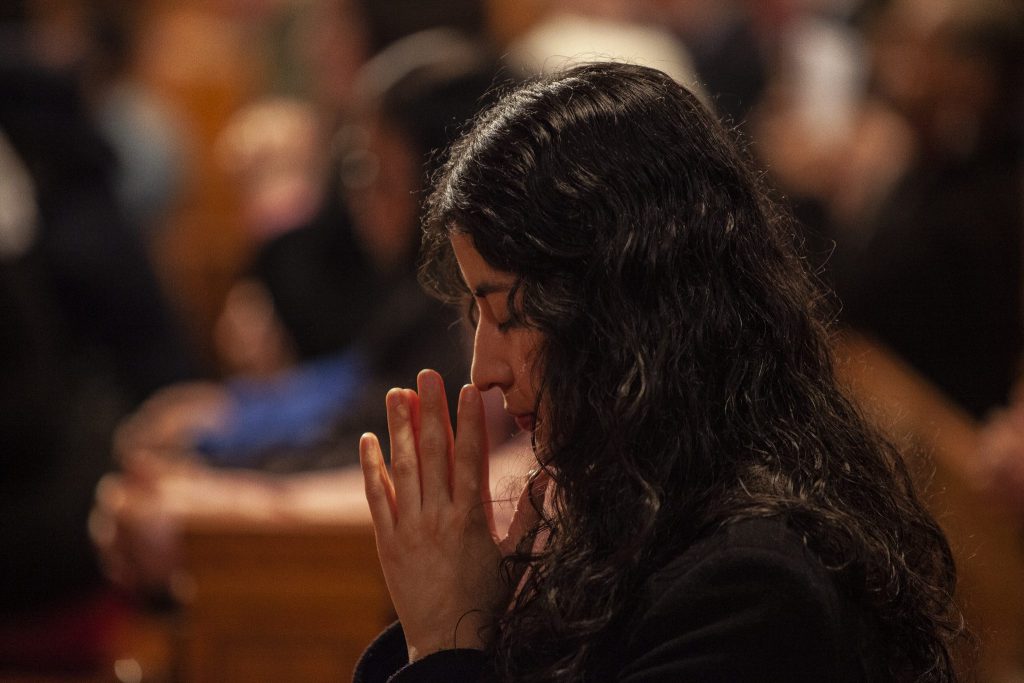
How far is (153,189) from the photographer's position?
193 inches

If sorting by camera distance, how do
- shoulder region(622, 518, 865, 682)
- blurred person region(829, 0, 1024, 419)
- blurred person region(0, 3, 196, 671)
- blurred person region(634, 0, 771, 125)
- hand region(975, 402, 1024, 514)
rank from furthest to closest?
blurred person region(634, 0, 771, 125), blurred person region(829, 0, 1024, 419), hand region(975, 402, 1024, 514), blurred person region(0, 3, 196, 671), shoulder region(622, 518, 865, 682)

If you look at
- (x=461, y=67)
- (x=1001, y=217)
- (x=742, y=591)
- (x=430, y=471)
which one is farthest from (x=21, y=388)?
(x=1001, y=217)

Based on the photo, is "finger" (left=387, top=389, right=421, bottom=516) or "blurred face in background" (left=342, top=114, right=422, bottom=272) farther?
"blurred face in background" (left=342, top=114, right=422, bottom=272)

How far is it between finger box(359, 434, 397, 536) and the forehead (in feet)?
0.68

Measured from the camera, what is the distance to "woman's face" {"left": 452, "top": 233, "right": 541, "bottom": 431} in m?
1.28

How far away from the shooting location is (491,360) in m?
1.31

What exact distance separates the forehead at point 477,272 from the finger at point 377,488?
21 cm

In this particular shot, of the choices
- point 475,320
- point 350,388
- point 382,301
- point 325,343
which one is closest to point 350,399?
point 350,388

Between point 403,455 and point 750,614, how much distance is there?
39 cm

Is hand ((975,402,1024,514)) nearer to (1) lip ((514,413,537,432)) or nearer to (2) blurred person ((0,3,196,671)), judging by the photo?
(1) lip ((514,413,537,432))

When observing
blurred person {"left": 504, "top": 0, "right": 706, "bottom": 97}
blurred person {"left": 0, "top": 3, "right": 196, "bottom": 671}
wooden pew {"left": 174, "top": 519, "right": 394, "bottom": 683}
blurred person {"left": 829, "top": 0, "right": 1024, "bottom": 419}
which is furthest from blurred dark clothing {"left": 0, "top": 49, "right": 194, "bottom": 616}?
blurred person {"left": 829, "top": 0, "right": 1024, "bottom": 419}

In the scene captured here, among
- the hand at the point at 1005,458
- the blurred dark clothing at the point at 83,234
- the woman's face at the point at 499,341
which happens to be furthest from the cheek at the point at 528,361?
the blurred dark clothing at the point at 83,234

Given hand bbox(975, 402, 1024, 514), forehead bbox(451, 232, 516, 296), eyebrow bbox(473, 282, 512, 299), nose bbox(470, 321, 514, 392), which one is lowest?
hand bbox(975, 402, 1024, 514)

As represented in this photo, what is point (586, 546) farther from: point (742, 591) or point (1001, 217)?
point (1001, 217)
